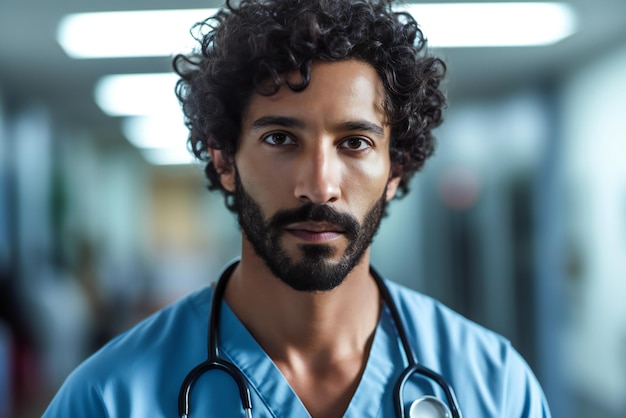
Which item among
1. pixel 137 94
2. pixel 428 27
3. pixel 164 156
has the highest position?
pixel 164 156

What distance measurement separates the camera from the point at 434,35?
3137 mm

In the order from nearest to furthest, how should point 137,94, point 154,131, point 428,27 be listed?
point 428,27 < point 137,94 < point 154,131

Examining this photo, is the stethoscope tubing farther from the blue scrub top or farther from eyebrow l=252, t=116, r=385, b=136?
eyebrow l=252, t=116, r=385, b=136

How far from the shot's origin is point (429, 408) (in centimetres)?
101

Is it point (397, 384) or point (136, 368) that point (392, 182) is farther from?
point (136, 368)

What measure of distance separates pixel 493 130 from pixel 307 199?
4.41m

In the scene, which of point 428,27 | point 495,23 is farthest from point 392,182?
point 495,23

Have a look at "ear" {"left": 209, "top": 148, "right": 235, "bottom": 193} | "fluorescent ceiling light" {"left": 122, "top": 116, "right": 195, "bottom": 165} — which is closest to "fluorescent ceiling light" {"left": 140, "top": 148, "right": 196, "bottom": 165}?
"fluorescent ceiling light" {"left": 122, "top": 116, "right": 195, "bottom": 165}

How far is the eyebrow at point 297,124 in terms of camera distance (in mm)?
967

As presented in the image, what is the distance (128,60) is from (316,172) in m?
2.93

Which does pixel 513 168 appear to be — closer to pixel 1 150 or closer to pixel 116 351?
pixel 1 150

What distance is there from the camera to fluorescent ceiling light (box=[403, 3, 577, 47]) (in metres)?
2.84

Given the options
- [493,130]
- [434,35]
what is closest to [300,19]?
[434,35]

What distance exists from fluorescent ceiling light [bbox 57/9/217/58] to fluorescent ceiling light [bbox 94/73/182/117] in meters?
0.44
